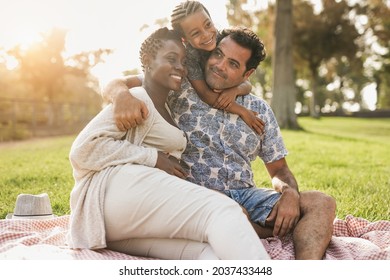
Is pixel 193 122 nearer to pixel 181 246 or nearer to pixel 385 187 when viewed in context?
pixel 181 246

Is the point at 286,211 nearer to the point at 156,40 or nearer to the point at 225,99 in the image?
the point at 225,99

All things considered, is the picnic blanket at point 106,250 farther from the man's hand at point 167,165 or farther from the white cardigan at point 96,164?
the man's hand at point 167,165

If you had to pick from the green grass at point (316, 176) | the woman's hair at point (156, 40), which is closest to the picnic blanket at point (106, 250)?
the green grass at point (316, 176)

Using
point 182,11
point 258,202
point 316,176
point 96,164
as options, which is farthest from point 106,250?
point 316,176

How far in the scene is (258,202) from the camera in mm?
2688

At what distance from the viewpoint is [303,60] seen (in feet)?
83.2

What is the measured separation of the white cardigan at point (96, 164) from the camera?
2207 millimetres

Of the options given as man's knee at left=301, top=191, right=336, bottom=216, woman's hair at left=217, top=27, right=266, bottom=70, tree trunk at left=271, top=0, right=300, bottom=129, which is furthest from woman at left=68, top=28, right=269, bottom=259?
tree trunk at left=271, top=0, right=300, bottom=129

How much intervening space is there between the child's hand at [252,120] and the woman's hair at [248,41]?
26 cm

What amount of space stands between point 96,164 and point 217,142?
0.79 meters

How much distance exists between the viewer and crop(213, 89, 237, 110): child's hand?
2.78 m

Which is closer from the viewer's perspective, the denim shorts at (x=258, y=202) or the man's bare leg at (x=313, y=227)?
the man's bare leg at (x=313, y=227)

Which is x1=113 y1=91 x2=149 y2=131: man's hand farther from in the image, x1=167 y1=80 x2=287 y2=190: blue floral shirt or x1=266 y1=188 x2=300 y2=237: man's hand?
x1=266 y1=188 x2=300 y2=237: man's hand
